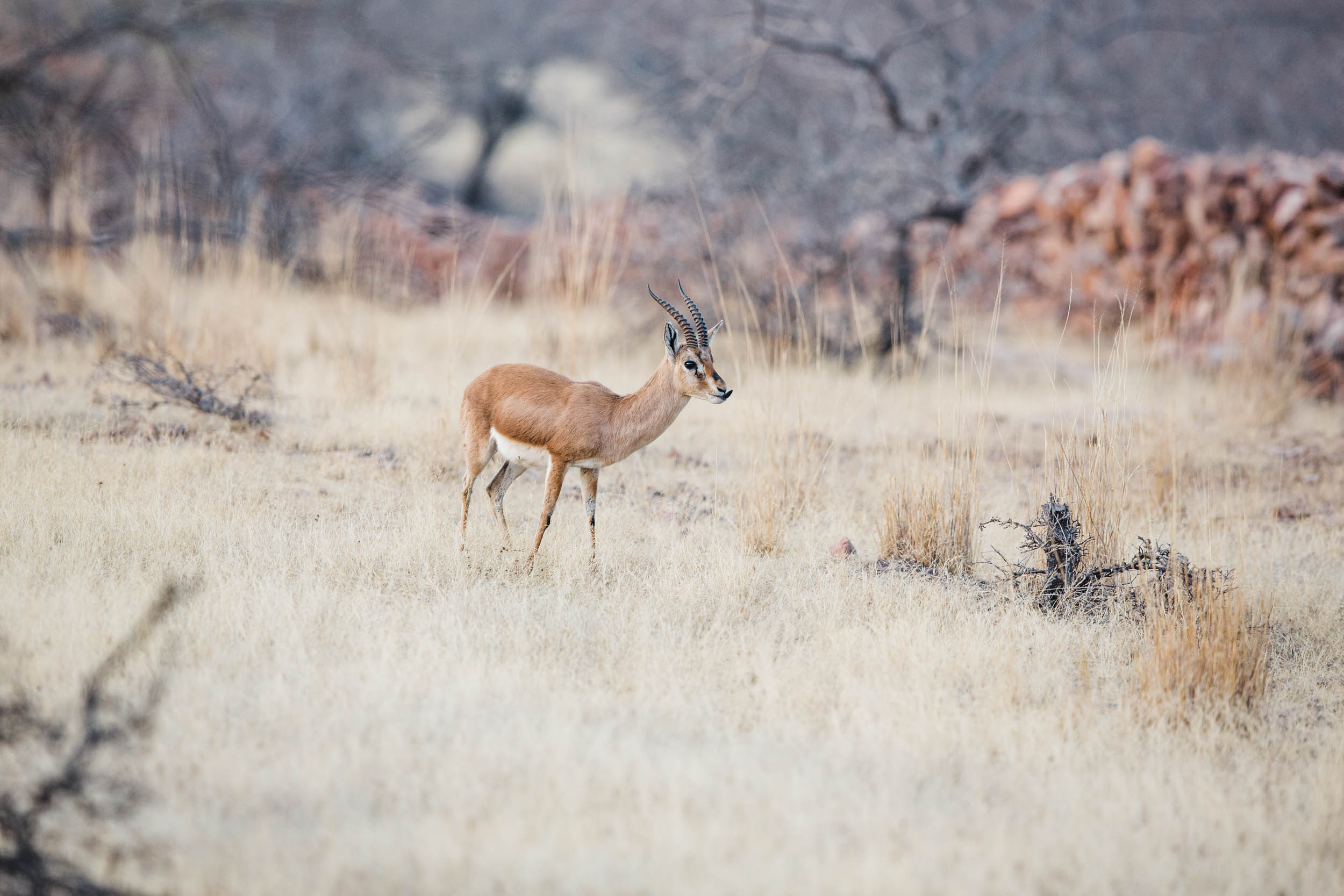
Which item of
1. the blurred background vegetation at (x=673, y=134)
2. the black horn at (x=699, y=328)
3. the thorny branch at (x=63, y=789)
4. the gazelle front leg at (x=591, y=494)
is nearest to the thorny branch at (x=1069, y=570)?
the blurred background vegetation at (x=673, y=134)

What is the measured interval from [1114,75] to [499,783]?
85.5 ft

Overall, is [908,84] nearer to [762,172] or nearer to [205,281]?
[762,172]

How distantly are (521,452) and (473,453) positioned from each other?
39 cm

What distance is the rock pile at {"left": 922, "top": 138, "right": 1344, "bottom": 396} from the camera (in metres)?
11.1

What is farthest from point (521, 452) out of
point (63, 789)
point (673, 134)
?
point (673, 134)

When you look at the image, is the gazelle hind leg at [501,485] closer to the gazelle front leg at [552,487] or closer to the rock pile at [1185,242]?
the gazelle front leg at [552,487]

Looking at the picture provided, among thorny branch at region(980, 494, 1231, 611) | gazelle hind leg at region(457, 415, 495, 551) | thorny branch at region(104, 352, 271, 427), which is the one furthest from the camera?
thorny branch at region(104, 352, 271, 427)

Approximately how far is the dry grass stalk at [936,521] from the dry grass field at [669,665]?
0.09ft

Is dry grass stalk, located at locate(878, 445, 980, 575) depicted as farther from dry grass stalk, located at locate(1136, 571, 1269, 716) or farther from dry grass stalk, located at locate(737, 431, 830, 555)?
dry grass stalk, located at locate(1136, 571, 1269, 716)

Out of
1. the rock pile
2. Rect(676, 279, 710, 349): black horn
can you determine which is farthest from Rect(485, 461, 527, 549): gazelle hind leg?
the rock pile

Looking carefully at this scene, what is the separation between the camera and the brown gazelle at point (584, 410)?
15.8 ft

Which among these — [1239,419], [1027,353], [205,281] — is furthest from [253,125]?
[1239,419]

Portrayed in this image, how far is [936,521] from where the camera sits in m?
5.56

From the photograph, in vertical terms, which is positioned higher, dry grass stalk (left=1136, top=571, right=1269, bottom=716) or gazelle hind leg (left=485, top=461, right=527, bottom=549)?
gazelle hind leg (left=485, top=461, right=527, bottom=549)
